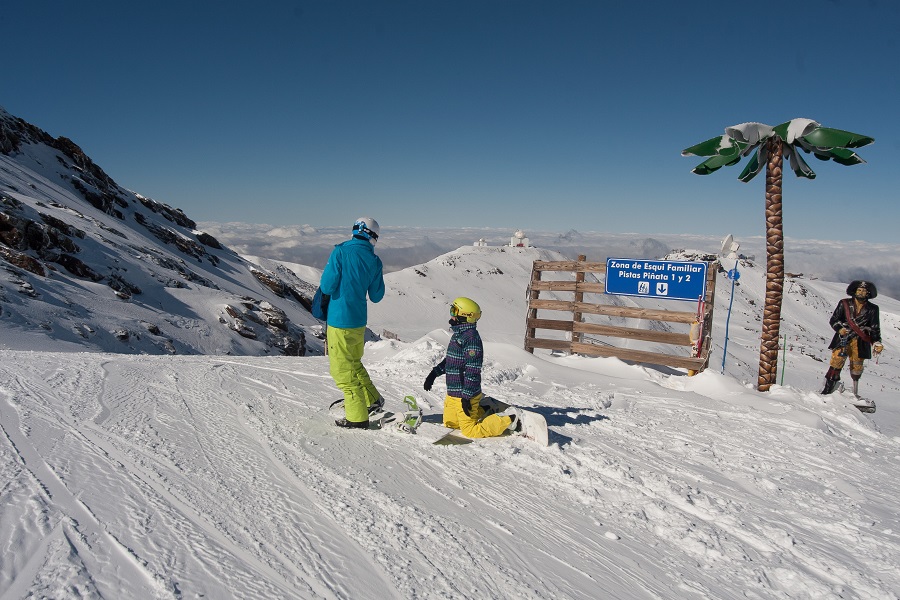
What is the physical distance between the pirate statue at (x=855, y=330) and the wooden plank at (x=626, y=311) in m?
2.30

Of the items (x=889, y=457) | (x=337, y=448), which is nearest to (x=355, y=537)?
(x=337, y=448)

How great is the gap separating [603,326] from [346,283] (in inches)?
265

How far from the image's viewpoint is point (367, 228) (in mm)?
4641

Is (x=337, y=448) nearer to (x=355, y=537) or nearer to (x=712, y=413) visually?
(x=355, y=537)

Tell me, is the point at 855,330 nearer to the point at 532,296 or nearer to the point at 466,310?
the point at 532,296

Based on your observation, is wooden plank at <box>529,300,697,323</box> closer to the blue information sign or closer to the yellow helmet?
the blue information sign

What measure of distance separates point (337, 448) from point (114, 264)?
17.2 meters

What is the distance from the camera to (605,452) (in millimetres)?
4539

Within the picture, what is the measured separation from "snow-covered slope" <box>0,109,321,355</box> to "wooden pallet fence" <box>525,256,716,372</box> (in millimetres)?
9536

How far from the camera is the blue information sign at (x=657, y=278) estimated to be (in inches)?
354

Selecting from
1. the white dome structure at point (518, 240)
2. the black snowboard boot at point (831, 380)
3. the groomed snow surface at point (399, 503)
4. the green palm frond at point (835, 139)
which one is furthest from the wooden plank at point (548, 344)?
the white dome structure at point (518, 240)

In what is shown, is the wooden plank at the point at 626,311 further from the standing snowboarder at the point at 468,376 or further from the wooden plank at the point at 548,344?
the standing snowboarder at the point at 468,376

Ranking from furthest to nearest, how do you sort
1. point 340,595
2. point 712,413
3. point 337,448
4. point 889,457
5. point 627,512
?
point 712,413, point 889,457, point 337,448, point 627,512, point 340,595

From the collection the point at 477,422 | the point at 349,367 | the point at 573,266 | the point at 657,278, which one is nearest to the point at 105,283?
the point at 573,266
